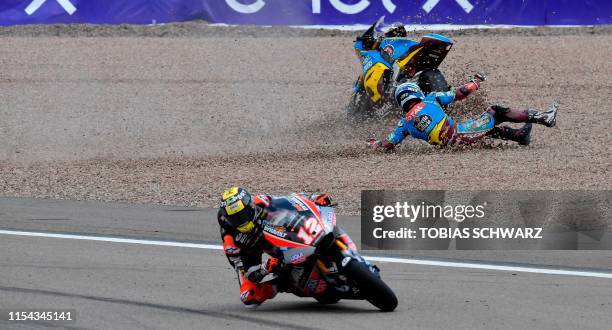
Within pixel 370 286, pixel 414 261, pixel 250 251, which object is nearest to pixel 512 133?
pixel 414 261

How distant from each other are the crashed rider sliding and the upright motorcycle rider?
685cm

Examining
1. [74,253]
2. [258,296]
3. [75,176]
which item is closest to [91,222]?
[74,253]

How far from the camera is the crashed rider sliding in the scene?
15.7 metres

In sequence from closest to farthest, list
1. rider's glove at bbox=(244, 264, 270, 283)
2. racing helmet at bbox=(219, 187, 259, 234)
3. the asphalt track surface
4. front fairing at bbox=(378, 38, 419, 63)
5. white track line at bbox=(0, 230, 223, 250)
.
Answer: racing helmet at bbox=(219, 187, 259, 234) < the asphalt track surface < rider's glove at bbox=(244, 264, 270, 283) < white track line at bbox=(0, 230, 223, 250) < front fairing at bbox=(378, 38, 419, 63)

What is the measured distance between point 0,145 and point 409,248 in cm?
921

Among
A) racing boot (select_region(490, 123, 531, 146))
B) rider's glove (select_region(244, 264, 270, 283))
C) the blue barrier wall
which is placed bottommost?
rider's glove (select_region(244, 264, 270, 283))

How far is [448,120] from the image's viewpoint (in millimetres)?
15898

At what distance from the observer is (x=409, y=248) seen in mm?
11359

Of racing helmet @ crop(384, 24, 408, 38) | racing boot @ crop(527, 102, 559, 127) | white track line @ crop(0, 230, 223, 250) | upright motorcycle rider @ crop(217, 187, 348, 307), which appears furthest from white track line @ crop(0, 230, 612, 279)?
racing helmet @ crop(384, 24, 408, 38)

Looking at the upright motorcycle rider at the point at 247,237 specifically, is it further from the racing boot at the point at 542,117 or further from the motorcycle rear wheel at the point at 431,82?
the motorcycle rear wheel at the point at 431,82

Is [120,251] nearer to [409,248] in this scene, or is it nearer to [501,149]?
[409,248]

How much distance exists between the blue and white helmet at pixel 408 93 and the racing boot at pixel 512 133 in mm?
1100

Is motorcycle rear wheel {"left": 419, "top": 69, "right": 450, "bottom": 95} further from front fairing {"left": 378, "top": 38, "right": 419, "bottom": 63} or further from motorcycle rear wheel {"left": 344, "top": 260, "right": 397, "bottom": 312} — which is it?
motorcycle rear wheel {"left": 344, "top": 260, "right": 397, "bottom": 312}

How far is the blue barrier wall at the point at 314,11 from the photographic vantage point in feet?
78.8
